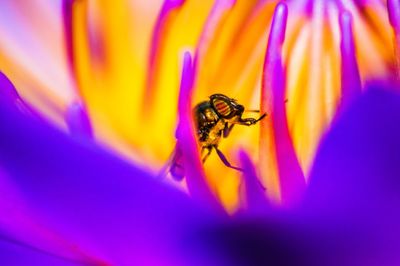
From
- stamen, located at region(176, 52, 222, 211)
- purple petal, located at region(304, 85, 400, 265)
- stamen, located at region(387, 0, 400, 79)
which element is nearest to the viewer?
purple petal, located at region(304, 85, 400, 265)

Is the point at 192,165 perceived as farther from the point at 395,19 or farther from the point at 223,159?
the point at 395,19

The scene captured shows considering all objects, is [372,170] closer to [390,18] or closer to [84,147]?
[84,147]

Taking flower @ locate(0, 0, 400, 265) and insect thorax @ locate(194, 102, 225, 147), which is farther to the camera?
insect thorax @ locate(194, 102, 225, 147)

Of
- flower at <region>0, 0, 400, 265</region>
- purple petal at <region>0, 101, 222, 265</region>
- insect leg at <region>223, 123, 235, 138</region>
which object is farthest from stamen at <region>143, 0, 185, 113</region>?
purple petal at <region>0, 101, 222, 265</region>

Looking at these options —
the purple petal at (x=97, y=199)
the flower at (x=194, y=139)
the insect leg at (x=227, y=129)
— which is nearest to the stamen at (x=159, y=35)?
the flower at (x=194, y=139)

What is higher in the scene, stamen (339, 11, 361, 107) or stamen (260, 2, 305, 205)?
stamen (339, 11, 361, 107)

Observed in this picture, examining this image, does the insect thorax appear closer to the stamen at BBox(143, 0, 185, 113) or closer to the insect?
the insect

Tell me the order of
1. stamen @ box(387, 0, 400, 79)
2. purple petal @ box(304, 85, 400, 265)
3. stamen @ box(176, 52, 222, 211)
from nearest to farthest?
purple petal @ box(304, 85, 400, 265) → stamen @ box(176, 52, 222, 211) → stamen @ box(387, 0, 400, 79)
